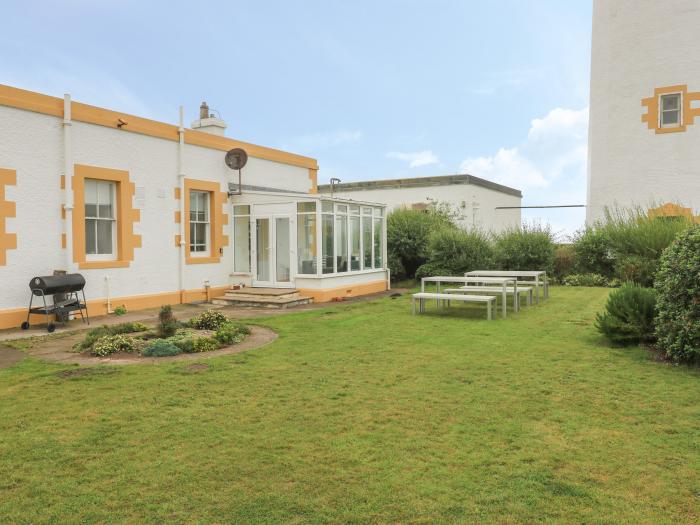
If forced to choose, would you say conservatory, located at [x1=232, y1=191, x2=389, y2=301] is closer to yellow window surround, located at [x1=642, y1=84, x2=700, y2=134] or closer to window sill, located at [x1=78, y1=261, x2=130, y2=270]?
window sill, located at [x1=78, y1=261, x2=130, y2=270]

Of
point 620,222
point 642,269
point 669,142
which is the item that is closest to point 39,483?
point 642,269

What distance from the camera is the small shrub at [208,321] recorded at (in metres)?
9.47

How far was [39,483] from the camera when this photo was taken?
370 cm

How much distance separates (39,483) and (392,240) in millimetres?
16682

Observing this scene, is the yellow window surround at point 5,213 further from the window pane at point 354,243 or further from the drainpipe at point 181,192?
the window pane at point 354,243

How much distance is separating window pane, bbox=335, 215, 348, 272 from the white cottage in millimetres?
29

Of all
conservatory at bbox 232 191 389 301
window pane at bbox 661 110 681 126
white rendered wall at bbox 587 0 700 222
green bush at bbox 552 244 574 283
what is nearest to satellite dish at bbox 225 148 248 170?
conservatory at bbox 232 191 389 301

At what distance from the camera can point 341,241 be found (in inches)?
612

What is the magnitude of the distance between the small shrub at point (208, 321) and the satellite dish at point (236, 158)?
663 cm

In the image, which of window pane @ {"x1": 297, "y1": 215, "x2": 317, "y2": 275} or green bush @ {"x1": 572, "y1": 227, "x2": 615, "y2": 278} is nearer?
window pane @ {"x1": 297, "y1": 215, "x2": 317, "y2": 275}

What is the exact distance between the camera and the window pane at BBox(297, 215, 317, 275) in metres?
14.6

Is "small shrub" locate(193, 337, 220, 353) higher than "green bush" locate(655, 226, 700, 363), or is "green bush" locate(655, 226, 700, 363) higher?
"green bush" locate(655, 226, 700, 363)

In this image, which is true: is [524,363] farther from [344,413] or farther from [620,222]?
[620,222]

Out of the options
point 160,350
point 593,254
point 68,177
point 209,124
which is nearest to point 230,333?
point 160,350
